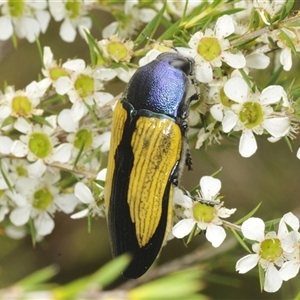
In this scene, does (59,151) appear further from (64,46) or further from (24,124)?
(64,46)

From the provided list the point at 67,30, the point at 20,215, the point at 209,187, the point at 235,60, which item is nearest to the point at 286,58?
the point at 235,60

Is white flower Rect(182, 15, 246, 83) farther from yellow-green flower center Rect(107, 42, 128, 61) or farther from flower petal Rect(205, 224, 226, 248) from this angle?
flower petal Rect(205, 224, 226, 248)

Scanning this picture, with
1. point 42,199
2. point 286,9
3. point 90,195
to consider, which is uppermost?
point 286,9

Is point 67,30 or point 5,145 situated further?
point 67,30

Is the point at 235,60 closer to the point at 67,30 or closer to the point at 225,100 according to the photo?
the point at 225,100

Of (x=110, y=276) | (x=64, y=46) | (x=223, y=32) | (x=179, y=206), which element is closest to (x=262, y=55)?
(x=223, y=32)

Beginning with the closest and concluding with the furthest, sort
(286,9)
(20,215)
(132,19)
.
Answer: (286,9), (20,215), (132,19)

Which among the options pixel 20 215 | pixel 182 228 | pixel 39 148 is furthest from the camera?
pixel 20 215

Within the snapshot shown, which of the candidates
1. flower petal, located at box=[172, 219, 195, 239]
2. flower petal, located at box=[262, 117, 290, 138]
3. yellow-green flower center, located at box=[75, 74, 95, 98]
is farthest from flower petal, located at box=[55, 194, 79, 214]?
flower petal, located at box=[262, 117, 290, 138]
